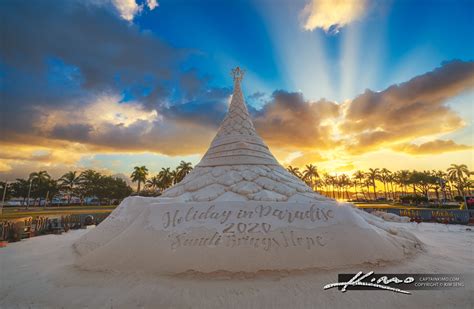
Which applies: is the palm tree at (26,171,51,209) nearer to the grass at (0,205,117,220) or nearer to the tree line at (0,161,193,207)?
the tree line at (0,161,193,207)

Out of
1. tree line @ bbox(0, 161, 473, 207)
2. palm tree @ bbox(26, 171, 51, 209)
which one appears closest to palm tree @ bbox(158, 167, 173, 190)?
tree line @ bbox(0, 161, 473, 207)

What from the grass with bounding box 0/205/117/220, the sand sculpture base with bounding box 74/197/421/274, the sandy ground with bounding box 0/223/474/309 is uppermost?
the sand sculpture base with bounding box 74/197/421/274

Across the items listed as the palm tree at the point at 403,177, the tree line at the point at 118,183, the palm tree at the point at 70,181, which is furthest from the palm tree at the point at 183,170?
the palm tree at the point at 403,177

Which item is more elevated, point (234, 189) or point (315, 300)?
point (234, 189)

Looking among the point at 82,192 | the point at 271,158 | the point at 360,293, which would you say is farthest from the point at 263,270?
the point at 82,192

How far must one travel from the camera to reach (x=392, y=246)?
6109 mm

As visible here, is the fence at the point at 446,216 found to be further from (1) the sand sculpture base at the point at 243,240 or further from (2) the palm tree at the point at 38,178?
(2) the palm tree at the point at 38,178

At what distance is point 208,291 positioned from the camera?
444 cm

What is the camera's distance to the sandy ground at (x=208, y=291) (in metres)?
4.05

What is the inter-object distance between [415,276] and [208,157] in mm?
7554

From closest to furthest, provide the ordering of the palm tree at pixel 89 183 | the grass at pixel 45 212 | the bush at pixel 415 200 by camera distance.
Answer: the grass at pixel 45 212, the bush at pixel 415 200, the palm tree at pixel 89 183

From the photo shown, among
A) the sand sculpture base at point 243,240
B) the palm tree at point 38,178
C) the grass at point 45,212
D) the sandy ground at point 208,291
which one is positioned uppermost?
the palm tree at point 38,178

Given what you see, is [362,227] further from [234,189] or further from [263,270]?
[234,189]

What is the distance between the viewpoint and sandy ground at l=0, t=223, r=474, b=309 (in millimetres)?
4055
